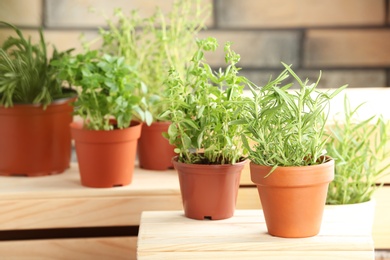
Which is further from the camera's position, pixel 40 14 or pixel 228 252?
pixel 40 14

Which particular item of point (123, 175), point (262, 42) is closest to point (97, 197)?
point (123, 175)

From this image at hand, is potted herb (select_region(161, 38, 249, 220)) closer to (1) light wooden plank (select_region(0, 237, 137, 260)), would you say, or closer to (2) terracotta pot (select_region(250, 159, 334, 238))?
(2) terracotta pot (select_region(250, 159, 334, 238))

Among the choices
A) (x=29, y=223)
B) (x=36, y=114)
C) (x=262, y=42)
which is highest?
(x=262, y=42)

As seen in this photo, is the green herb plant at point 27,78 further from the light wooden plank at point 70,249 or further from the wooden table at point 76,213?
the light wooden plank at point 70,249

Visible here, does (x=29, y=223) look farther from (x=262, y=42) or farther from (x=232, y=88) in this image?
(x=262, y=42)

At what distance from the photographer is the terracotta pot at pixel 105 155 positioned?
6.32ft

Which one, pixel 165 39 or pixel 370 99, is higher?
pixel 165 39

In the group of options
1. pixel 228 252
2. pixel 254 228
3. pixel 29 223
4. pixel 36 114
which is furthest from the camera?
pixel 36 114

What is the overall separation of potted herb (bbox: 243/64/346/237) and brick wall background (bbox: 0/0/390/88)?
2.98 feet

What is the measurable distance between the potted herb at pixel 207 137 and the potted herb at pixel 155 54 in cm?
47

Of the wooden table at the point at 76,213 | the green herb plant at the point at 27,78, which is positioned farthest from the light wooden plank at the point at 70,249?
the green herb plant at the point at 27,78

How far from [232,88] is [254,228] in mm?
277

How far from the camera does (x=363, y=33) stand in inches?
94.3

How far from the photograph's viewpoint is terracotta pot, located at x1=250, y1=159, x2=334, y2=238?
1.44 m
